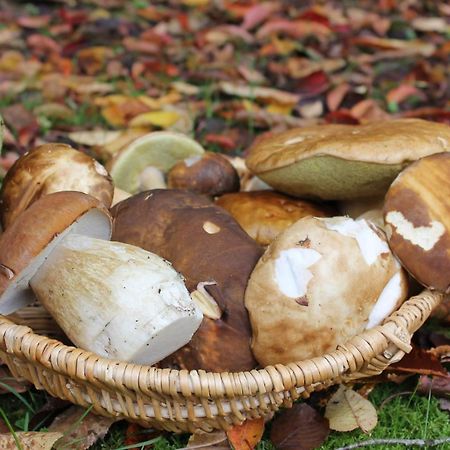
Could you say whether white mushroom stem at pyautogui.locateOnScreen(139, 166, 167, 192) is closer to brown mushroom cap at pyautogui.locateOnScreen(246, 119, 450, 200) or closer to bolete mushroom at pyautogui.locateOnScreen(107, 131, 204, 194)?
bolete mushroom at pyautogui.locateOnScreen(107, 131, 204, 194)

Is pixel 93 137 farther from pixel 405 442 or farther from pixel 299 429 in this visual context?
pixel 405 442

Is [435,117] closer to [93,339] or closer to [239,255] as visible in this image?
[239,255]

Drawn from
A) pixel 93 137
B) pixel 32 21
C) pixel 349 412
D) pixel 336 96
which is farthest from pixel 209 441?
pixel 32 21

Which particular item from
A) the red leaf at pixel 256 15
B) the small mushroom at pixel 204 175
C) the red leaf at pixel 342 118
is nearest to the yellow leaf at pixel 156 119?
the red leaf at pixel 342 118

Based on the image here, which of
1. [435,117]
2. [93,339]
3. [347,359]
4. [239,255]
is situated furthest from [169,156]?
[435,117]

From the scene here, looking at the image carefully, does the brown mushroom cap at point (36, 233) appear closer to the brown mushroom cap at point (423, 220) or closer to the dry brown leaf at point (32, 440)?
the dry brown leaf at point (32, 440)
